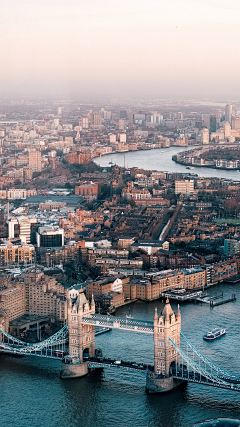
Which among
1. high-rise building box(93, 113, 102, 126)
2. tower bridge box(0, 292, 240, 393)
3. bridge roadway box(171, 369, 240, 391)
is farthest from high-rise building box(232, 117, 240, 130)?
bridge roadway box(171, 369, 240, 391)

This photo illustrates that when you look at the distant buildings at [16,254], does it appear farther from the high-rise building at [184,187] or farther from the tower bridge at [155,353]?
the high-rise building at [184,187]

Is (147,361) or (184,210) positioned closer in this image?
(147,361)

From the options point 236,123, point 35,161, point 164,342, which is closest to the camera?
point 164,342

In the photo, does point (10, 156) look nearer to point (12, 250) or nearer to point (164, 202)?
point (164, 202)

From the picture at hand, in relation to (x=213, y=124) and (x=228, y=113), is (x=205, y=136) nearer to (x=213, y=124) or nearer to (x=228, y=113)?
(x=213, y=124)

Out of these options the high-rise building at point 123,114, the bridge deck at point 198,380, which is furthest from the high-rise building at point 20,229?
the high-rise building at point 123,114

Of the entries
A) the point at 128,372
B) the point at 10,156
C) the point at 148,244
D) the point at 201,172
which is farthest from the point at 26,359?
the point at 201,172

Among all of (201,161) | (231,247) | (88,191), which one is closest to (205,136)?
(201,161)
